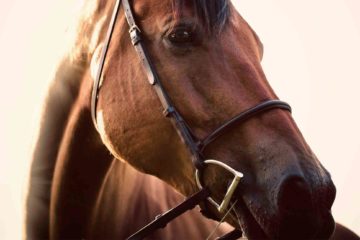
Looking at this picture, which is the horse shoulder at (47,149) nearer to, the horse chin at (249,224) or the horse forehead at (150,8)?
the horse forehead at (150,8)

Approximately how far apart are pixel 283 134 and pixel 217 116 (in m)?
0.37

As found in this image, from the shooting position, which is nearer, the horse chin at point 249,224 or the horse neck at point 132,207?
the horse chin at point 249,224

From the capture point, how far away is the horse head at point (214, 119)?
197 cm

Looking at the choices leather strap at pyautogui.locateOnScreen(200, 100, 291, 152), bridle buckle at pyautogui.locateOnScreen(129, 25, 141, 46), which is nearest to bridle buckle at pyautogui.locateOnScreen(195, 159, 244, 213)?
leather strap at pyautogui.locateOnScreen(200, 100, 291, 152)

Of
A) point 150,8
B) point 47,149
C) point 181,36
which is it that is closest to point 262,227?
point 181,36

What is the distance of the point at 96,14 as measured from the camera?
9.29ft

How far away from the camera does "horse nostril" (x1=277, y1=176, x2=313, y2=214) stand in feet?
6.33

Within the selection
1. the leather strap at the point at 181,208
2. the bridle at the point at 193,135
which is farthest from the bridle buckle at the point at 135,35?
the leather strap at the point at 181,208

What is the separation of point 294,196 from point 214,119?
0.60 meters

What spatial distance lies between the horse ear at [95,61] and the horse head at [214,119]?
0.33 feet

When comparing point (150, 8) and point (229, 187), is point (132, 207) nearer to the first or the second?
point (229, 187)

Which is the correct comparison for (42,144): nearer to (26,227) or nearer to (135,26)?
(26,227)

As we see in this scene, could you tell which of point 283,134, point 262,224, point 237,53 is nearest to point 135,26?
point 237,53

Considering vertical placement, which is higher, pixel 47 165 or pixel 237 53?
pixel 237 53
